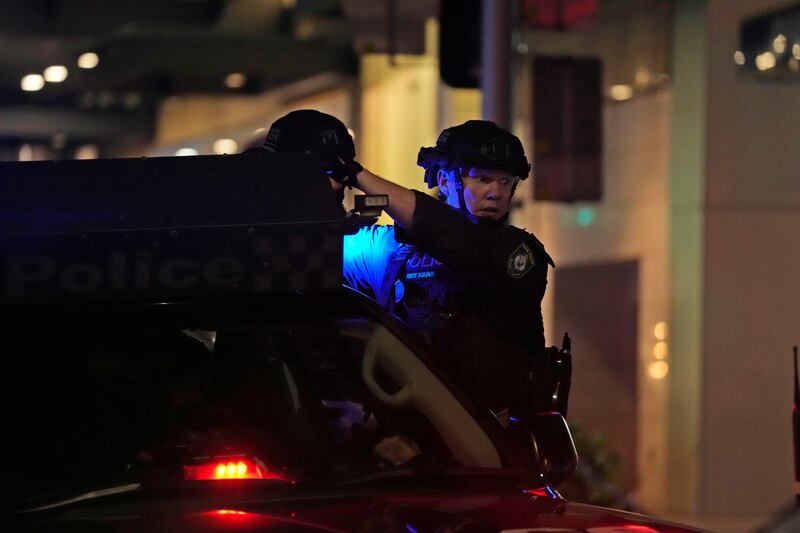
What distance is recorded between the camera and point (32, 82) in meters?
28.0

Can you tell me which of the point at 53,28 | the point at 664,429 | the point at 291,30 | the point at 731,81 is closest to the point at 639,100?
the point at 731,81

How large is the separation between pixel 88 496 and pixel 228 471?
0.35 m

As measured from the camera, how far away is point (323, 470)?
3.88 metres

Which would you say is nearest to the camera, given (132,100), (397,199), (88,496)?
(88,496)

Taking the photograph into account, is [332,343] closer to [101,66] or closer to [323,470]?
[323,470]

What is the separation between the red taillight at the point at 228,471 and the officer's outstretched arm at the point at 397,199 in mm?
891

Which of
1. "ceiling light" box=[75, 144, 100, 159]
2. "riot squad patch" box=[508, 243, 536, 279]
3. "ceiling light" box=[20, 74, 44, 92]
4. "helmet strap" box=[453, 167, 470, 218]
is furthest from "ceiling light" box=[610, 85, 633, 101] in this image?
"ceiling light" box=[75, 144, 100, 159]

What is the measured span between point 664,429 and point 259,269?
9.73 meters

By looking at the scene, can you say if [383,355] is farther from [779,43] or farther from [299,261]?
[779,43]

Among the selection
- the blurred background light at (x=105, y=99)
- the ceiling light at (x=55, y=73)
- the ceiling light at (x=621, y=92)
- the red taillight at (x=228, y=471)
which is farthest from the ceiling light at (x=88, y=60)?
the red taillight at (x=228, y=471)

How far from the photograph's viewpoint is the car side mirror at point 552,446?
162 inches

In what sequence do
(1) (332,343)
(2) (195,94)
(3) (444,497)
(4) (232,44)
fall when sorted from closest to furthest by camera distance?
(3) (444,497)
(1) (332,343)
(4) (232,44)
(2) (195,94)

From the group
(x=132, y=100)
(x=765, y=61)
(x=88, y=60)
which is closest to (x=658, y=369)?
(x=765, y=61)

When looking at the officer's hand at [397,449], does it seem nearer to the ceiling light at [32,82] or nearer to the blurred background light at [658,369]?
the blurred background light at [658,369]
